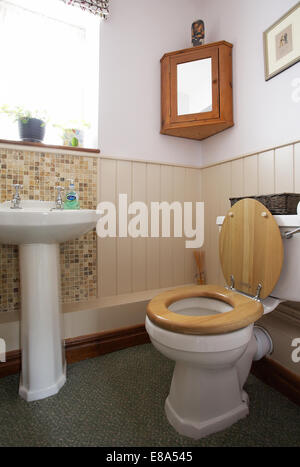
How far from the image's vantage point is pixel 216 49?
156 centimetres

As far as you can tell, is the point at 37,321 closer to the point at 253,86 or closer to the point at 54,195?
the point at 54,195

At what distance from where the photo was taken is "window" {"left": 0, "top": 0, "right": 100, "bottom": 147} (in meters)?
1.51

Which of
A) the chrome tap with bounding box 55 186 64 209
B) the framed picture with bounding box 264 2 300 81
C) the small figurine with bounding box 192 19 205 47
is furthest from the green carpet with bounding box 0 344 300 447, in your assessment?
the small figurine with bounding box 192 19 205 47

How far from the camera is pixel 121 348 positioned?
4.89 feet

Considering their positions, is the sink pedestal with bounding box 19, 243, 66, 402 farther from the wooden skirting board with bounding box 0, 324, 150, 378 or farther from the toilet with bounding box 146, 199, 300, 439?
the toilet with bounding box 146, 199, 300, 439

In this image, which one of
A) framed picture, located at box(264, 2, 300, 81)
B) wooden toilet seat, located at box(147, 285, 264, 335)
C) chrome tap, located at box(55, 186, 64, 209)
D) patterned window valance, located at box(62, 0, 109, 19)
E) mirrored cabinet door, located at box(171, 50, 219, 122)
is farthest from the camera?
mirrored cabinet door, located at box(171, 50, 219, 122)

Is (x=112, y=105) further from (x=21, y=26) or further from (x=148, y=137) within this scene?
(x=21, y=26)

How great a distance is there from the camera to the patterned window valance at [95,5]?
147 centimetres

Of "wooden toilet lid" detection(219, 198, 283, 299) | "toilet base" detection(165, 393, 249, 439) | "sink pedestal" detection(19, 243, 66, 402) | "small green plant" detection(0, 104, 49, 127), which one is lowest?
"toilet base" detection(165, 393, 249, 439)

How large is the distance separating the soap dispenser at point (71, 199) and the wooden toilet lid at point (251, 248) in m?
0.84

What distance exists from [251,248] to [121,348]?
981 mm

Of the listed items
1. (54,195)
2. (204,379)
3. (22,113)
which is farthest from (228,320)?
(22,113)

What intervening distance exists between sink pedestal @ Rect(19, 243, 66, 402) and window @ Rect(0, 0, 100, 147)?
889 millimetres

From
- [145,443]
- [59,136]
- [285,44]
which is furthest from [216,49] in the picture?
[145,443]
